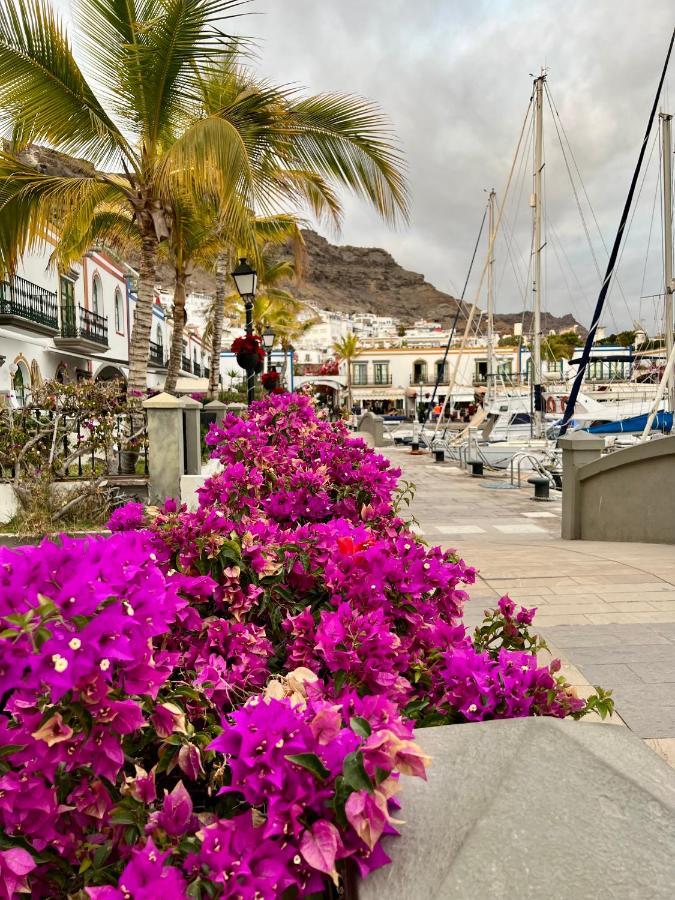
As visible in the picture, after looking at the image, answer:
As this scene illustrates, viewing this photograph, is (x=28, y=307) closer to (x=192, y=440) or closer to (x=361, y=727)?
(x=192, y=440)

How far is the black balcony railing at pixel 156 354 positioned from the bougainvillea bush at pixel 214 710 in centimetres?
3657

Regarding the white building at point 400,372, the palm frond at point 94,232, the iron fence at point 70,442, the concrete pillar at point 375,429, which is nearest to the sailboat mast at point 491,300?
the concrete pillar at point 375,429

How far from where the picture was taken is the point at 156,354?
3859 cm

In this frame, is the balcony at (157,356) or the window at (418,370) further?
the window at (418,370)

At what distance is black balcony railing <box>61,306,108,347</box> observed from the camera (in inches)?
985

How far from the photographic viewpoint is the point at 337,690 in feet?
5.76

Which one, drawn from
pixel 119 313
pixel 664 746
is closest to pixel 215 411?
pixel 664 746

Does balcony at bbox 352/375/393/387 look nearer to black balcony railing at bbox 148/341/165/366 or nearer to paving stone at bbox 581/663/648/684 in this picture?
black balcony railing at bbox 148/341/165/366

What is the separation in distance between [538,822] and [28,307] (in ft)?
77.7

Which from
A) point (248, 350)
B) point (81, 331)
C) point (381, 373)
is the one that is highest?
point (381, 373)

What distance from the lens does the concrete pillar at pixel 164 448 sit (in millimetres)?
9367

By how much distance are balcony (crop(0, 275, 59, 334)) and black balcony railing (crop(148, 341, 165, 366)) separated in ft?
42.4

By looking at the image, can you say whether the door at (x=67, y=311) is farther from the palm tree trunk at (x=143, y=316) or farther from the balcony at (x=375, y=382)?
the balcony at (x=375, y=382)

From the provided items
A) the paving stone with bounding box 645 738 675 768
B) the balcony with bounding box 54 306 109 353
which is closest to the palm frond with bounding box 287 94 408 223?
the paving stone with bounding box 645 738 675 768
